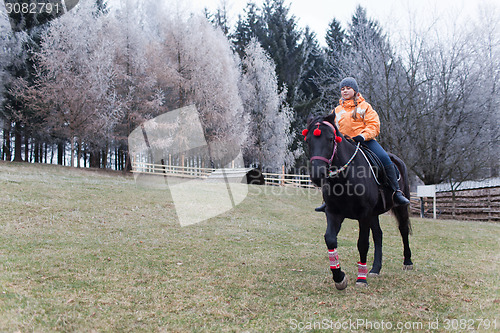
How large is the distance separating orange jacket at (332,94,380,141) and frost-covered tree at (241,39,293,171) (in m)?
25.6

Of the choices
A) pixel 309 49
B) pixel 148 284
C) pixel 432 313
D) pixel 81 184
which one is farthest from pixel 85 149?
pixel 432 313

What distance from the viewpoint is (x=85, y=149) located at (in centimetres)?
3412

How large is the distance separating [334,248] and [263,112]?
27.7 m

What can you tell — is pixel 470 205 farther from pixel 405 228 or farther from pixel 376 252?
pixel 376 252

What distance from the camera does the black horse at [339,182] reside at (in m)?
4.65

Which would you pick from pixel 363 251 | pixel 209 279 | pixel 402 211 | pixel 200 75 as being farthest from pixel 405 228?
pixel 200 75

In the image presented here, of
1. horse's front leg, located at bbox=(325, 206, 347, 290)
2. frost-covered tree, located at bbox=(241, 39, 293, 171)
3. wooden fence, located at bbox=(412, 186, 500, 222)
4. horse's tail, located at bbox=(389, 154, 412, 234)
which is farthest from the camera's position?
frost-covered tree, located at bbox=(241, 39, 293, 171)

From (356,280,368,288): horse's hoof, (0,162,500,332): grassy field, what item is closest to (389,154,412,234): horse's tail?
(0,162,500,332): grassy field

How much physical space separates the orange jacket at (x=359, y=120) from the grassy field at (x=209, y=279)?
7.78 feet

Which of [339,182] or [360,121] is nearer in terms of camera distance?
[339,182]

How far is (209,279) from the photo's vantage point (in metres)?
5.77

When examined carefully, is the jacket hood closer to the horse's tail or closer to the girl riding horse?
the girl riding horse

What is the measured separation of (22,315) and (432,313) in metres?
4.57

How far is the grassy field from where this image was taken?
13.2 feet
